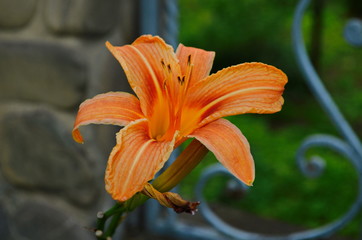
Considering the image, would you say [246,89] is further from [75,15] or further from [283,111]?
[283,111]

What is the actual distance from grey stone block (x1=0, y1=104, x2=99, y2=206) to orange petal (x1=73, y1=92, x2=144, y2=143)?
0.70 meters

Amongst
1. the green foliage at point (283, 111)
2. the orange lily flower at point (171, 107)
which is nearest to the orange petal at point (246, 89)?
the orange lily flower at point (171, 107)

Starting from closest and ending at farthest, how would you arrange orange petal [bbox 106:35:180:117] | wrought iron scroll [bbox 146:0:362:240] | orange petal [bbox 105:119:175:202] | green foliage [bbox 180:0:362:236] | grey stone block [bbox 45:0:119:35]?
orange petal [bbox 105:119:175:202]
orange petal [bbox 106:35:180:117]
grey stone block [bbox 45:0:119:35]
wrought iron scroll [bbox 146:0:362:240]
green foliage [bbox 180:0:362:236]

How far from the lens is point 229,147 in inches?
19.7

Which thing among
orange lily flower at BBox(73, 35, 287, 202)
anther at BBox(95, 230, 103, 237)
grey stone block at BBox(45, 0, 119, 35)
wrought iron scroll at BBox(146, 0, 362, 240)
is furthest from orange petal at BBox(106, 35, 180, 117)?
wrought iron scroll at BBox(146, 0, 362, 240)

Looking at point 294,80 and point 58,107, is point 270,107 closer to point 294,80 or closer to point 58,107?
point 58,107

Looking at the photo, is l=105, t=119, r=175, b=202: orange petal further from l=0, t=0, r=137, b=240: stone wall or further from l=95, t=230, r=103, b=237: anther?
l=0, t=0, r=137, b=240: stone wall

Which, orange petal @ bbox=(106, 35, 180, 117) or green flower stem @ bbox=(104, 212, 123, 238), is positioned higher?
orange petal @ bbox=(106, 35, 180, 117)

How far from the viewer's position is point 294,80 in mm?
2600

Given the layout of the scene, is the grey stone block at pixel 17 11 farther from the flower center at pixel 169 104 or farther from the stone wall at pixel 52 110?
the flower center at pixel 169 104

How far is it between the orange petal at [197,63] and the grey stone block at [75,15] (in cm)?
61

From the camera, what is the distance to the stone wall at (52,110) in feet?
3.92

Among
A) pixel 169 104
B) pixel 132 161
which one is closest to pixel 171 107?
pixel 169 104

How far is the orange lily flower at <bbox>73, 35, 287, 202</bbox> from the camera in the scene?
0.48 m
